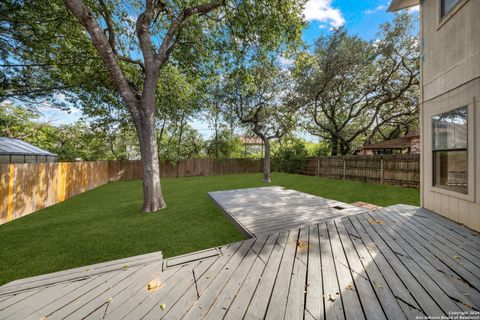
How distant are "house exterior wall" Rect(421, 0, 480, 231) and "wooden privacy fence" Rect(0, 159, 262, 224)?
28.8 feet

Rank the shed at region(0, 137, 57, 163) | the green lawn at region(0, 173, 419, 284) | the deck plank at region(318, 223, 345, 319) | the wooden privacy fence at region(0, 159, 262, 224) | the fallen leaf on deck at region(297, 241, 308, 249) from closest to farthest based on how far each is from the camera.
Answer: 1. the deck plank at region(318, 223, 345, 319)
2. the fallen leaf on deck at region(297, 241, 308, 249)
3. the green lawn at region(0, 173, 419, 284)
4. the wooden privacy fence at region(0, 159, 262, 224)
5. the shed at region(0, 137, 57, 163)

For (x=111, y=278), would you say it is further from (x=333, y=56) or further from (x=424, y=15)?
(x=333, y=56)

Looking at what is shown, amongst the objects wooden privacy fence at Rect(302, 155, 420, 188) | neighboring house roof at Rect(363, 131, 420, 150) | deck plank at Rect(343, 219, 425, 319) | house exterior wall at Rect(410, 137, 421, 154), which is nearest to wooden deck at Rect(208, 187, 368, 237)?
deck plank at Rect(343, 219, 425, 319)

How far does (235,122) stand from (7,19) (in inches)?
418

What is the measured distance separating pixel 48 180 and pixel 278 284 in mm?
7543

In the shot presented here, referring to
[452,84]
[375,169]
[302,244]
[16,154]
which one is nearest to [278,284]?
[302,244]

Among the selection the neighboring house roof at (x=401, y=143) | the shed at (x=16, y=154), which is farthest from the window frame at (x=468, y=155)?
the shed at (x=16, y=154)

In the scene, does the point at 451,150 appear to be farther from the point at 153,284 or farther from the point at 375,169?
the point at 375,169

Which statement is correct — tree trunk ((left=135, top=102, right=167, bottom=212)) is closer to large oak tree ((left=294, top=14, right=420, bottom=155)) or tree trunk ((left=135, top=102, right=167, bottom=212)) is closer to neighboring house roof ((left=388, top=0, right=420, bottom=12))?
neighboring house roof ((left=388, top=0, right=420, bottom=12))

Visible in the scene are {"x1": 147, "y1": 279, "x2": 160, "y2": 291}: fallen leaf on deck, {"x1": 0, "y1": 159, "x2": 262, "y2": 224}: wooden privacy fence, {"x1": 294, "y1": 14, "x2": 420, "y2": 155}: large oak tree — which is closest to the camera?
{"x1": 147, "y1": 279, "x2": 160, "y2": 291}: fallen leaf on deck

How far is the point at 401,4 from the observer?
4.40m

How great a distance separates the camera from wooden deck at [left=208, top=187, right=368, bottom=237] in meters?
2.97

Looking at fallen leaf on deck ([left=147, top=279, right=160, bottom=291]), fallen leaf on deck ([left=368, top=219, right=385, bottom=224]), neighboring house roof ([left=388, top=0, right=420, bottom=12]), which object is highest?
neighboring house roof ([left=388, top=0, right=420, bottom=12])

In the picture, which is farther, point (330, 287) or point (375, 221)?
point (375, 221)
